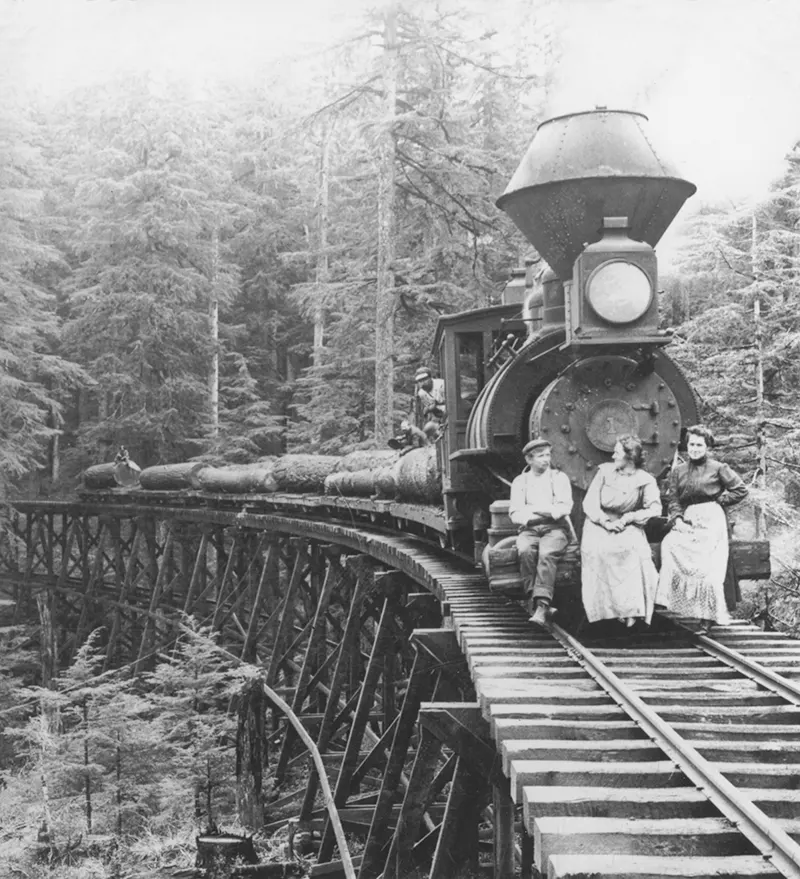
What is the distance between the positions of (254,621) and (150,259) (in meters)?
14.6

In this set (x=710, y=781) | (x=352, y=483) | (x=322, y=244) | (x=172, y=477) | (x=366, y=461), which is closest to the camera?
(x=710, y=781)

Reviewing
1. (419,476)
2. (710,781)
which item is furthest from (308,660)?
(710,781)

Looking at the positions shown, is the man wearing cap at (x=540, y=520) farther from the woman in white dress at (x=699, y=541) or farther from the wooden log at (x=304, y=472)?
the wooden log at (x=304, y=472)

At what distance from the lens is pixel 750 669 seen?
515 cm

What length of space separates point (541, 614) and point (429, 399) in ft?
17.3

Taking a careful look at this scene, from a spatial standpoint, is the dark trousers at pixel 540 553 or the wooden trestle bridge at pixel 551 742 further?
the dark trousers at pixel 540 553

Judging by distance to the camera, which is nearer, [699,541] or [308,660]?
[699,541]

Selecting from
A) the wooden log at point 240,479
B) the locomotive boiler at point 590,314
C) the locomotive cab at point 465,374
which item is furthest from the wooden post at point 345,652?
the wooden log at point 240,479

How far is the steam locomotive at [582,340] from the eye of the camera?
6.52 meters

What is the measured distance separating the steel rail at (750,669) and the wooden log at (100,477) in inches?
741

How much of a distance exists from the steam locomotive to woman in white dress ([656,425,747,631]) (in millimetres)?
535

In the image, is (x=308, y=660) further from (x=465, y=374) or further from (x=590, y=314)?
(x=590, y=314)

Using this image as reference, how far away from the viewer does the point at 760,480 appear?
480 inches

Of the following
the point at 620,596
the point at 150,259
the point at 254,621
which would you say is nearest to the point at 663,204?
the point at 620,596
